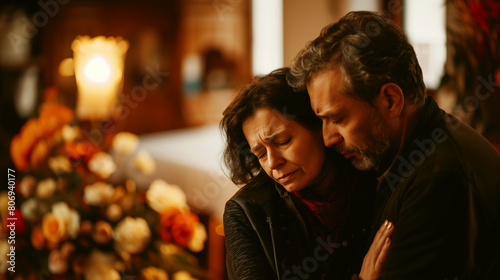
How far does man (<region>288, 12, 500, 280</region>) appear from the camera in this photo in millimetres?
1179

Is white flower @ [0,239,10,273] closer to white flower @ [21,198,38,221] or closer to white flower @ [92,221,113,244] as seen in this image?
white flower @ [21,198,38,221]

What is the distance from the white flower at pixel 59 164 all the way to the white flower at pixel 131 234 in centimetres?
30

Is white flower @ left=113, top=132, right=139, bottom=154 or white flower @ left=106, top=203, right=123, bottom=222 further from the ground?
white flower @ left=113, top=132, right=139, bottom=154

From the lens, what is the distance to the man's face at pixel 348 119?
1.30 meters

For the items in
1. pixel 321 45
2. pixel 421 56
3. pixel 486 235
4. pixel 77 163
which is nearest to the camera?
pixel 486 235

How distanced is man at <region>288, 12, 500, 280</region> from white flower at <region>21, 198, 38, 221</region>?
3.94 ft

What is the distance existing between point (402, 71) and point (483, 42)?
4.67ft

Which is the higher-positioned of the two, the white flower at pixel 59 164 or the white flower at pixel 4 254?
the white flower at pixel 59 164

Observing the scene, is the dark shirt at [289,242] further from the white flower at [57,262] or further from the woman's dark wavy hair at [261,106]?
the white flower at [57,262]

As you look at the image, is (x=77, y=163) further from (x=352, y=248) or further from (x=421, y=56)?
(x=421, y=56)

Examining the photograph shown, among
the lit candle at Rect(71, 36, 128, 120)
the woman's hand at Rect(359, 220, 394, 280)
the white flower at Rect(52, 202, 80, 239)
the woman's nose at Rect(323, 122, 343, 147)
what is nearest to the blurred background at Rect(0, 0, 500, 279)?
the lit candle at Rect(71, 36, 128, 120)

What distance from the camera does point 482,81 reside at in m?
2.52

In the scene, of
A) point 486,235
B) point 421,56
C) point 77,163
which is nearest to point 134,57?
point 77,163

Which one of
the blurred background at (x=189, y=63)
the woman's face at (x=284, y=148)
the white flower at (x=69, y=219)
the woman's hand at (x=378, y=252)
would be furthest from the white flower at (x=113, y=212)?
the woman's hand at (x=378, y=252)
